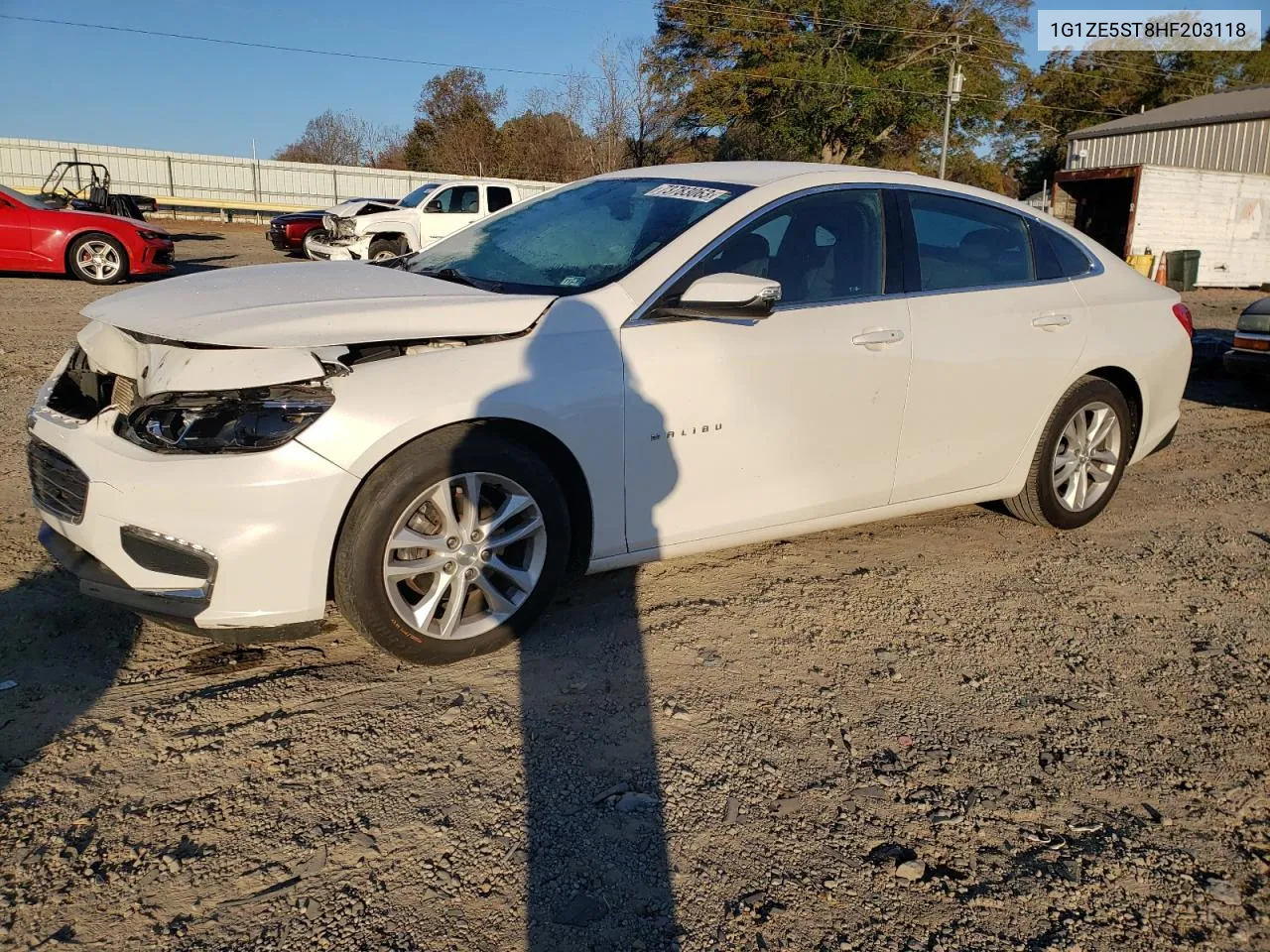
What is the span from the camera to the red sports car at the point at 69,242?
13352 millimetres

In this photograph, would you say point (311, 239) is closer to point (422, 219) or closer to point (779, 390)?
point (422, 219)

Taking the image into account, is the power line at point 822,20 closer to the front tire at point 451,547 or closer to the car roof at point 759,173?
the car roof at point 759,173

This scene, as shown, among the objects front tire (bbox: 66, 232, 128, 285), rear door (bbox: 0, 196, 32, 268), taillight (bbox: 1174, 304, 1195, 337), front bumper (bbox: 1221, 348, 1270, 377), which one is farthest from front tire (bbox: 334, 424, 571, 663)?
rear door (bbox: 0, 196, 32, 268)

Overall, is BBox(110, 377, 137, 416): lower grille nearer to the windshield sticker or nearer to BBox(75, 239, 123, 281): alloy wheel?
the windshield sticker

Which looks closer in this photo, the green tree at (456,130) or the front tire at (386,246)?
the front tire at (386,246)

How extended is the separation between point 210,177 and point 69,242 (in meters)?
24.4

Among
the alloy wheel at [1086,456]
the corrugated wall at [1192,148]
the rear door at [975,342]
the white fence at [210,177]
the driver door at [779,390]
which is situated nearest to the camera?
the driver door at [779,390]

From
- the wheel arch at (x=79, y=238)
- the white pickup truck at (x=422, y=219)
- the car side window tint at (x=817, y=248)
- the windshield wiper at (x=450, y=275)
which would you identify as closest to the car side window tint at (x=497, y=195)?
the white pickup truck at (x=422, y=219)

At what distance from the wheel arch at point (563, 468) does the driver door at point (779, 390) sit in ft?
0.55

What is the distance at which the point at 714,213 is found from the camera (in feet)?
12.5

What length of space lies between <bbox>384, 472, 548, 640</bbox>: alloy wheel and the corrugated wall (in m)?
30.8

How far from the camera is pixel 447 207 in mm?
19391

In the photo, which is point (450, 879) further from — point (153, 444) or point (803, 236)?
point (803, 236)

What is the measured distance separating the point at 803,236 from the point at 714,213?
0.42 meters
